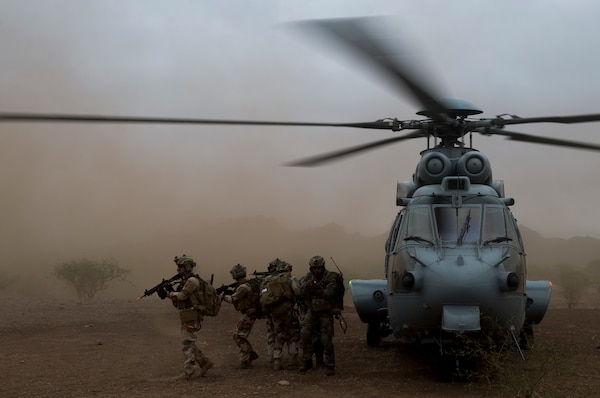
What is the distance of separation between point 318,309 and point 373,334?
105 inches

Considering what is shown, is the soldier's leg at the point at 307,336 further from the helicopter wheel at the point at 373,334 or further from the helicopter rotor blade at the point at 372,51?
the helicopter rotor blade at the point at 372,51

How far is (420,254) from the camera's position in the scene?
745cm

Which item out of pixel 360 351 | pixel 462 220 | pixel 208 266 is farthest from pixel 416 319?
pixel 208 266

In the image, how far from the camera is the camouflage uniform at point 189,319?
323 inches

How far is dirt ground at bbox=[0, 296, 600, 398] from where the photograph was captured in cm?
726

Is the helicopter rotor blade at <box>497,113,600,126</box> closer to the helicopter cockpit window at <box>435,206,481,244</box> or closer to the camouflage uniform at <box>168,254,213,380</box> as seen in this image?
the helicopter cockpit window at <box>435,206,481,244</box>

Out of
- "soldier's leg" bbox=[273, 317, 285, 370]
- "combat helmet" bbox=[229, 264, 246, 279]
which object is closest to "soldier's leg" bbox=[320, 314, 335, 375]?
"soldier's leg" bbox=[273, 317, 285, 370]

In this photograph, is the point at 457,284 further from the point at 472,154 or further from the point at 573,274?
the point at 573,274

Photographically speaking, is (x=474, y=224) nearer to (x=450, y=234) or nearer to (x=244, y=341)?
(x=450, y=234)

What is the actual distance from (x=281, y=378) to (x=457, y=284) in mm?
2610

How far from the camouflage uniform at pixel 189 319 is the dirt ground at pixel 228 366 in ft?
0.66

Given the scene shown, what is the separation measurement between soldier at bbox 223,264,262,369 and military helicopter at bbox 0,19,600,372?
2.00 meters

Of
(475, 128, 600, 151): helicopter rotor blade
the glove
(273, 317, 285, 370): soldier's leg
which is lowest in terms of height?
(273, 317, 285, 370): soldier's leg

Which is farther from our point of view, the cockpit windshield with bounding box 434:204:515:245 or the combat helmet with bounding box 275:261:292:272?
the combat helmet with bounding box 275:261:292:272
